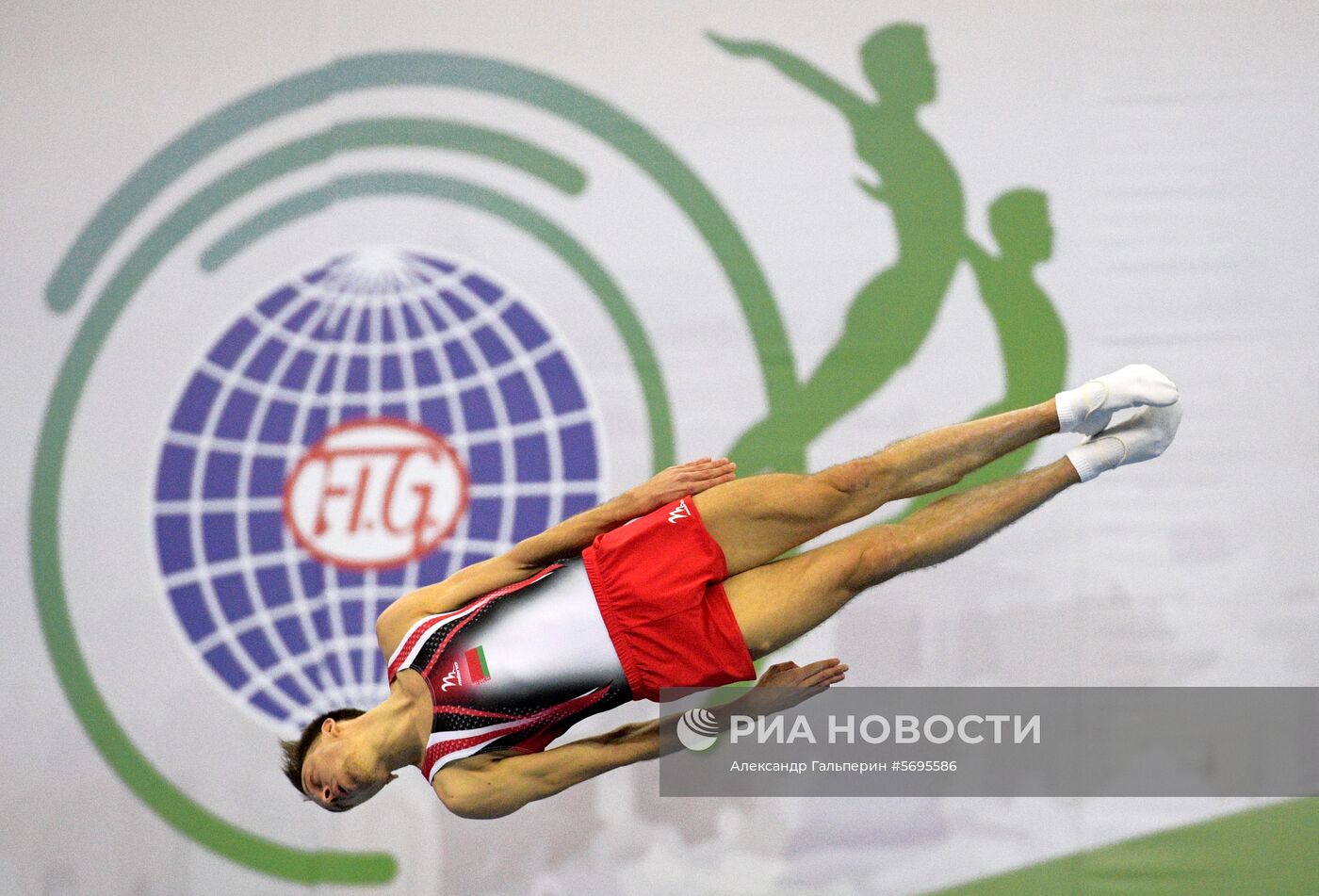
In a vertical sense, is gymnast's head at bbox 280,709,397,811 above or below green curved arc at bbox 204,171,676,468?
below

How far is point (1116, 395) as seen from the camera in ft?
9.20

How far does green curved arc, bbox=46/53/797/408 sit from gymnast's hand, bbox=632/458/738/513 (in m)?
0.88

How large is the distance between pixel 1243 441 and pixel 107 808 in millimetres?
3517

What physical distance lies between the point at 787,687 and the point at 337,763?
3.39ft

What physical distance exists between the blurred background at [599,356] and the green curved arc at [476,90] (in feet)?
0.04

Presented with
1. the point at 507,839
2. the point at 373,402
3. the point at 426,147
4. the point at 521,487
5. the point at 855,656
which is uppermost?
the point at 426,147

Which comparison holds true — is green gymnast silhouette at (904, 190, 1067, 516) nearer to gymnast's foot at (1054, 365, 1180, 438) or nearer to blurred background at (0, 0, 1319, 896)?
blurred background at (0, 0, 1319, 896)

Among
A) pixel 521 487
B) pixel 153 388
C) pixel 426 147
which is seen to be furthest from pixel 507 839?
pixel 426 147

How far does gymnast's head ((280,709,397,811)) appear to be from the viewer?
9.69 feet

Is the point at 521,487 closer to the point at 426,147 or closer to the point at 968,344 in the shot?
the point at 426,147

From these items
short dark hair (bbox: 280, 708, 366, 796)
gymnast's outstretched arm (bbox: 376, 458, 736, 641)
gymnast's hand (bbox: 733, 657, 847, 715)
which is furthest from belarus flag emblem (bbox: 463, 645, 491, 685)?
gymnast's hand (bbox: 733, 657, 847, 715)

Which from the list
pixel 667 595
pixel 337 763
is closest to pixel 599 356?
pixel 667 595

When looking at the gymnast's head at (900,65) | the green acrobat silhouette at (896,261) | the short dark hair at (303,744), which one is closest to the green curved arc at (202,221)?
the green acrobat silhouette at (896,261)

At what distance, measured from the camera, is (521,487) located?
12.8 ft
